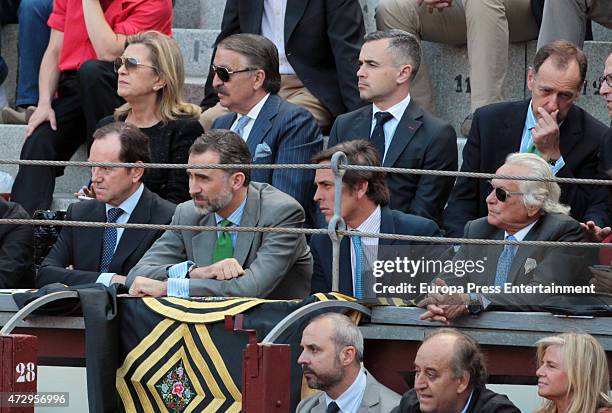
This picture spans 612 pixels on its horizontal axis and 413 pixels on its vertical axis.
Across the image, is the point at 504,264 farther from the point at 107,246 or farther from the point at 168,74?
A: the point at 168,74

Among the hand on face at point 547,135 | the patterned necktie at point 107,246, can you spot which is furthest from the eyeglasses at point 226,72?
the hand on face at point 547,135

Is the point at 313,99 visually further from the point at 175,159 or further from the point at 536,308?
the point at 536,308

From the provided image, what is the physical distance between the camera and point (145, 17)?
9531mm

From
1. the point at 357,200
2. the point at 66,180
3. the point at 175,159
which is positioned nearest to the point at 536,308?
the point at 357,200

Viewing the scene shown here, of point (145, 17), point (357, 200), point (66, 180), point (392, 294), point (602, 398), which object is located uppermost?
point (145, 17)

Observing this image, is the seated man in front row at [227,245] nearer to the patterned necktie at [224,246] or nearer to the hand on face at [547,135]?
the patterned necktie at [224,246]

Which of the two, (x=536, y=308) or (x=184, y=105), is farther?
(x=184, y=105)

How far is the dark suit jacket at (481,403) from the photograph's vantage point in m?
6.07

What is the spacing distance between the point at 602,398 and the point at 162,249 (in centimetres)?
221

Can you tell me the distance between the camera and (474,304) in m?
6.46

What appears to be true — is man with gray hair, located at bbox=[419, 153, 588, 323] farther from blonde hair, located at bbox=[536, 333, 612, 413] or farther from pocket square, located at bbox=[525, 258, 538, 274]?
blonde hair, located at bbox=[536, 333, 612, 413]

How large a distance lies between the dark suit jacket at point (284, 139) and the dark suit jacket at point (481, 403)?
189 centimetres

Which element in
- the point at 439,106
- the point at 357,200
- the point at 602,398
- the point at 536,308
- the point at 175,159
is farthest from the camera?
the point at 439,106

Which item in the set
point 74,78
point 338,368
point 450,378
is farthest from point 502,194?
point 74,78
